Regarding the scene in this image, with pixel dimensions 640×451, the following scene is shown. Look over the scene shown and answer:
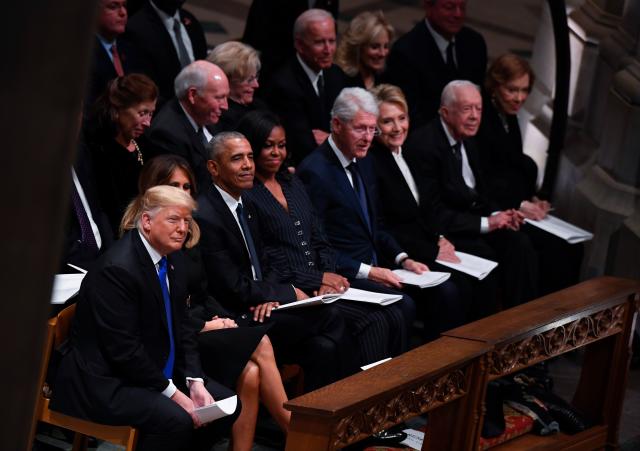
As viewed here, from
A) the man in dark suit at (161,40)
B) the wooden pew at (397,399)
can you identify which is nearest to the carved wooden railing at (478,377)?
the wooden pew at (397,399)

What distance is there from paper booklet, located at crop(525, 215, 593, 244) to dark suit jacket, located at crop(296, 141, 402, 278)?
1.40 m

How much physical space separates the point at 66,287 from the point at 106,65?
1.55m

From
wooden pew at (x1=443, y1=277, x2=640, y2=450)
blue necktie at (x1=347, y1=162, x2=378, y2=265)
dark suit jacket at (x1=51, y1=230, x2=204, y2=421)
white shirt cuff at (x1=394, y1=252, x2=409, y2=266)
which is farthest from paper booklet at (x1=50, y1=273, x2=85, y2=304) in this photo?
white shirt cuff at (x1=394, y1=252, x2=409, y2=266)

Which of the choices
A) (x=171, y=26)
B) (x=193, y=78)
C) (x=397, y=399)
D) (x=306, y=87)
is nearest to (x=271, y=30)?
(x=306, y=87)

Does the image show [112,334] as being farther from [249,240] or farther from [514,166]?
[514,166]

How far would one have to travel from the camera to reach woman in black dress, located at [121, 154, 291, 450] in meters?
4.23

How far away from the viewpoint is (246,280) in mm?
4566

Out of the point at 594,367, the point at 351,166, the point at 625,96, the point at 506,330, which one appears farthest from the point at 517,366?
the point at 625,96

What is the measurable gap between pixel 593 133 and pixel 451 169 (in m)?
1.54

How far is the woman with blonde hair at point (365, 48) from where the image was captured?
633 centimetres

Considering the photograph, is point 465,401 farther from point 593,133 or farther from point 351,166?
point 593,133

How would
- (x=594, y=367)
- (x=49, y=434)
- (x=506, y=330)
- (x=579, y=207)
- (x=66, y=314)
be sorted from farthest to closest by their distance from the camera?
1. (x=579, y=207)
2. (x=594, y=367)
3. (x=49, y=434)
4. (x=506, y=330)
5. (x=66, y=314)

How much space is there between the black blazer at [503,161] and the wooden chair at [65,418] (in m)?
3.32

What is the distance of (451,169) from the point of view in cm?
610
